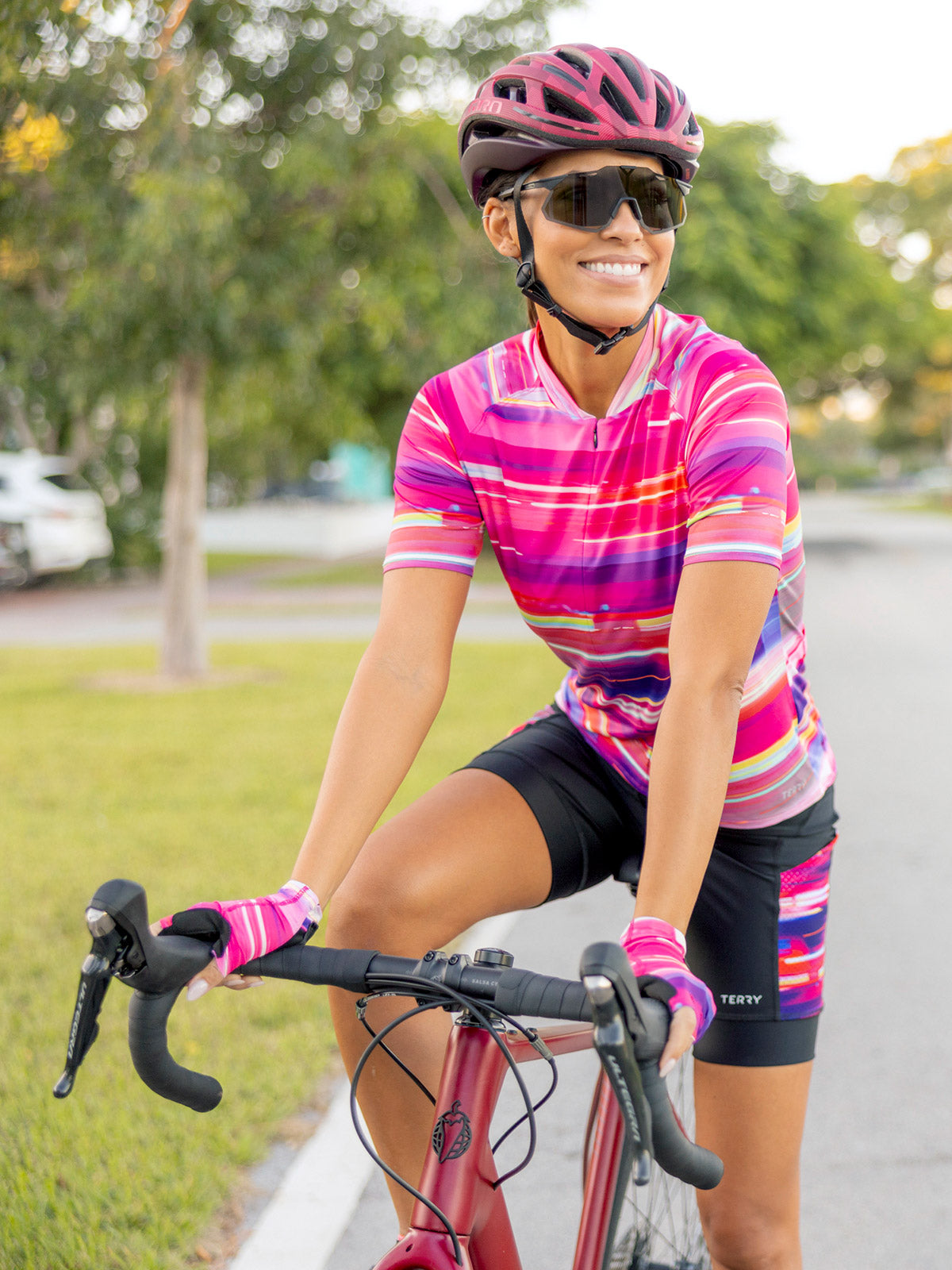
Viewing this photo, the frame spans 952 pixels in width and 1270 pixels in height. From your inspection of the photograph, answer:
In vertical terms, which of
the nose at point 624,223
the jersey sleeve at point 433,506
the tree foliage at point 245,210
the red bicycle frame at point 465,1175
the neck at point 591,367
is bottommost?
the red bicycle frame at point 465,1175

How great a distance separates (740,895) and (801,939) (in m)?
0.13

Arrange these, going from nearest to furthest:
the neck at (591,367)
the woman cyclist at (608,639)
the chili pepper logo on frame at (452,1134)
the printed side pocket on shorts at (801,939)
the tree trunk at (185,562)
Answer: the chili pepper logo on frame at (452,1134) → the woman cyclist at (608,639) → the neck at (591,367) → the printed side pocket on shorts at (801,939) → the tree trunk at (185,562)

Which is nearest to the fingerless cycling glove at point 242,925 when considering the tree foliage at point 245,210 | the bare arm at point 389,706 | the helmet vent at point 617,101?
the bare arm at point 389,706

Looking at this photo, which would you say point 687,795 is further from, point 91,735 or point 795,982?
point 91,735

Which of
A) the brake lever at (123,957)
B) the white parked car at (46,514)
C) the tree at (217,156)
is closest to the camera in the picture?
the brake lever at (123,957)

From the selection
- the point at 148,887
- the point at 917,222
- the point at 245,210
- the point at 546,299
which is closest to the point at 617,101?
the point at 546,299

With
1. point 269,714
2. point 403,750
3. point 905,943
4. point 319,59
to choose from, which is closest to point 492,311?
point 319,59

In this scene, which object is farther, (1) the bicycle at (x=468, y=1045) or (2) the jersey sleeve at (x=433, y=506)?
(2) the jersey sleeve at (x=433, y=506)

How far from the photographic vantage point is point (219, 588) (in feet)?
78.3

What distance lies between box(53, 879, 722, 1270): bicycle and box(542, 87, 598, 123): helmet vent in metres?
1.18

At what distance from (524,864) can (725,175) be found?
981 inches

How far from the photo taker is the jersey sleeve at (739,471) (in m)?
1.81

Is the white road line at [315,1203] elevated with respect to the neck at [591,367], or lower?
lower

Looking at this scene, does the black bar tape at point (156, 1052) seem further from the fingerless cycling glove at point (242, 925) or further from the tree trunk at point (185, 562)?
the tree trunk at point (185, 562)
